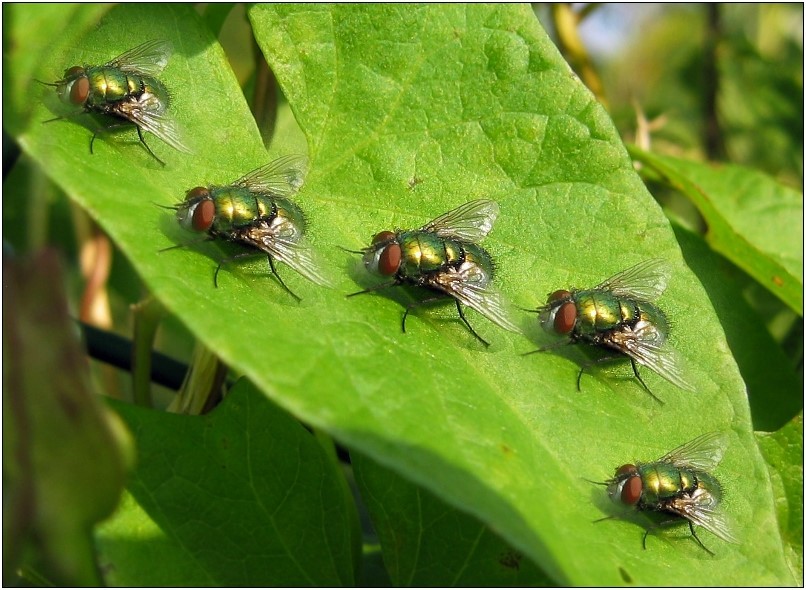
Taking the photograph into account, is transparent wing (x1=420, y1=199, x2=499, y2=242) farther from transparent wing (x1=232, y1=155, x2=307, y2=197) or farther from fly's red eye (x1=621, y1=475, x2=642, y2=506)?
fly's red eye (x1=621, y1=475, x2=642, y2=506)

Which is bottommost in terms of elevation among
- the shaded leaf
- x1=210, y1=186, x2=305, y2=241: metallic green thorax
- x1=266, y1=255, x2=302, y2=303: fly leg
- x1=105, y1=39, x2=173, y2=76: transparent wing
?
the shaded leaf

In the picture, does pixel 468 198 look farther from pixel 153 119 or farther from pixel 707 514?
pixel 707 514

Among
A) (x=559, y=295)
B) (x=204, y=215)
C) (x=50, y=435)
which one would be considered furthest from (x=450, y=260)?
(x=50, y=435)

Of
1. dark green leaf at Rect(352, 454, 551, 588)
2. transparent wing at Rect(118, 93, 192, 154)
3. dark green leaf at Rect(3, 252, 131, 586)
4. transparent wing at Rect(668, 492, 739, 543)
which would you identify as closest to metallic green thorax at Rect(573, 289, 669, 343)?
transparent wing at Rect(668, 492, 739, 543)

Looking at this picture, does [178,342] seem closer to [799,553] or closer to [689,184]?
[689,184]

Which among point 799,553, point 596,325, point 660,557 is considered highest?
point 596,325

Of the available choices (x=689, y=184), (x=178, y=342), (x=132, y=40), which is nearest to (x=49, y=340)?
(x=132, y=40)
